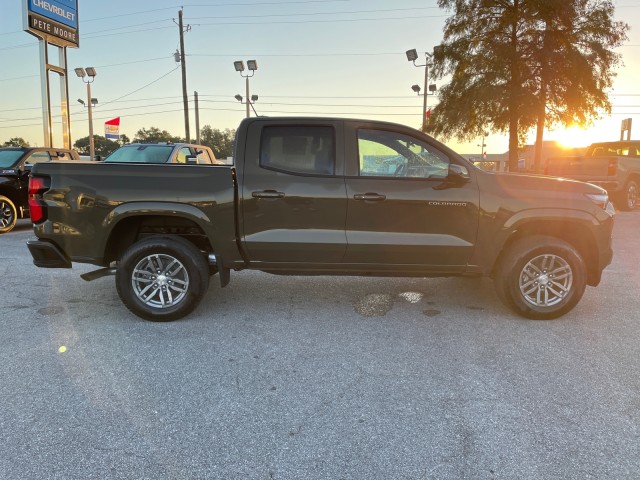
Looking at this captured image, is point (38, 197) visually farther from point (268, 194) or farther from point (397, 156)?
point (397, 156)

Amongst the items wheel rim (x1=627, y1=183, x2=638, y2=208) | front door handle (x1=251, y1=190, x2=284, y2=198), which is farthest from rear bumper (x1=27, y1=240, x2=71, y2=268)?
wheel rim (x1=627, y1=183, x2=638, y2=208)

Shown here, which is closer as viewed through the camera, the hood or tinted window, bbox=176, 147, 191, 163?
the hood

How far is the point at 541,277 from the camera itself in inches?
174

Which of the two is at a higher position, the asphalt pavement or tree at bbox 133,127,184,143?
tree at bbox 133,127,184,143

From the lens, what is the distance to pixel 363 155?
4.32 m

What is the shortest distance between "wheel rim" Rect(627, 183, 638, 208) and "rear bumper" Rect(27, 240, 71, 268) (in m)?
15.3

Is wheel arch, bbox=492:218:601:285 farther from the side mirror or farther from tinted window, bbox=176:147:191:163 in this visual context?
tinted window, bbox=176:147:191:163

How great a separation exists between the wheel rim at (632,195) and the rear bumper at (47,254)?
601 inches

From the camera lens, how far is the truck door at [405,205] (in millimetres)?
4234

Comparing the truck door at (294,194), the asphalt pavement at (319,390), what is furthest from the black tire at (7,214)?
the truck door at (294,194)

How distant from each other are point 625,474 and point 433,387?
1.15 metres

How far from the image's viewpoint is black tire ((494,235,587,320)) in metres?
4.34

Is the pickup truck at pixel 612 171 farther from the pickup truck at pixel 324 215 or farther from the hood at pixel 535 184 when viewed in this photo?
the pickup truck at pixel 324 215

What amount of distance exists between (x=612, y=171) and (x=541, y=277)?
10.8 metres
